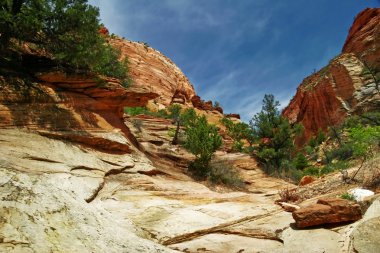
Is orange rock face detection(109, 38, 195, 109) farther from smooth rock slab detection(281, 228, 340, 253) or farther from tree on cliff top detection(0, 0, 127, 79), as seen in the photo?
smooth rock slab detection(281, 228, 340, 253)

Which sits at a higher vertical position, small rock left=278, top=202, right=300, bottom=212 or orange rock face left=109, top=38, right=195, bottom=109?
orange rock face left=109, top=38, right=195, bottom=109

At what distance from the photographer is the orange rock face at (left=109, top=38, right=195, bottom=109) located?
64.9 m

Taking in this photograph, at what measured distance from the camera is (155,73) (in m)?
70.7

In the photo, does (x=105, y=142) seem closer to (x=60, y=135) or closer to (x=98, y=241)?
(x=60, y=135)

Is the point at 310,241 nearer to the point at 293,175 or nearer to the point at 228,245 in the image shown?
the point at 228,245

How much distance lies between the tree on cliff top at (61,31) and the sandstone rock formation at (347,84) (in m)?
43.1

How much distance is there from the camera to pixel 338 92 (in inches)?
2314

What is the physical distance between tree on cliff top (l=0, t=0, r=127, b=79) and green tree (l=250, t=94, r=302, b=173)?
1751 cm

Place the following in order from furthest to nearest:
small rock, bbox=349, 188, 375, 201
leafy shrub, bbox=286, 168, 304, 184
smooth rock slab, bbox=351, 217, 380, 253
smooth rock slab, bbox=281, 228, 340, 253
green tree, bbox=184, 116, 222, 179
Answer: leafy shrub, bbox=286, 168, 304, 184 → green tree, bbox=184, 116, 222, 179 → small rock, bbox=349, 188, 375, 201 → smooth rock slab, bbox=281, 228, 340, 253 → smooth rock slab, bbox=351, 217, 380, 253

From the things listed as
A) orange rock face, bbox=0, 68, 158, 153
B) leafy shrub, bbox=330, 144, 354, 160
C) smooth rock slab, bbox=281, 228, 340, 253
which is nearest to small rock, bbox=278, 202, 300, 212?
smooth rock slab, bbox=281, 228, 340, 253

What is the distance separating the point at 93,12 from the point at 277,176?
17274 mm

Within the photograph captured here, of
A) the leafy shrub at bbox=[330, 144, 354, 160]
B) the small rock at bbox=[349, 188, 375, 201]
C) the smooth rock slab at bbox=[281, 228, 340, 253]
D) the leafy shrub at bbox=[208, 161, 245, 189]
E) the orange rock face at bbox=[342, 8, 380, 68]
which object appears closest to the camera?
the smooth rock slab at bbox=[281, 228, 340, 253]

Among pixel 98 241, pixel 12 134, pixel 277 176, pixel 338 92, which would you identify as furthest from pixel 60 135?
pixel 338 92

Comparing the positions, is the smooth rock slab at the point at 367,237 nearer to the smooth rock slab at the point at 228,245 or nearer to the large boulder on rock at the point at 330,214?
the large boulder on rock at the point at 330,214
